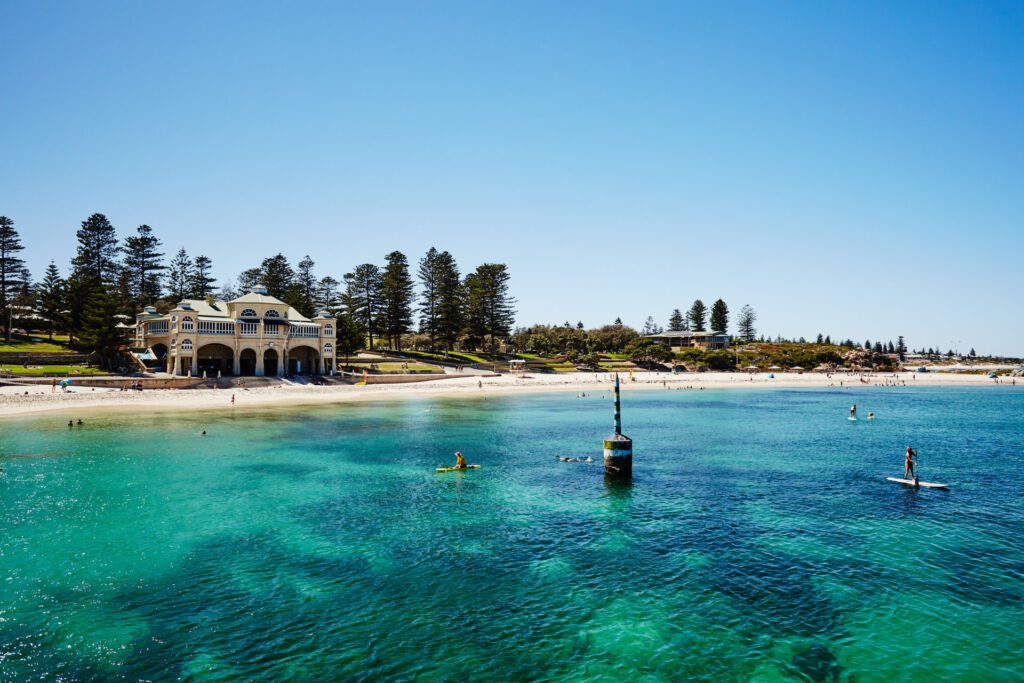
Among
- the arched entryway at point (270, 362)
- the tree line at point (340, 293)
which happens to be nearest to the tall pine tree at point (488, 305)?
the tree line at point (340, 293)

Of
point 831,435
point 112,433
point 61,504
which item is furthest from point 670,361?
point 61,504

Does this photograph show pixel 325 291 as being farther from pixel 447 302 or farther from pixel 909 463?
pixel 909 463

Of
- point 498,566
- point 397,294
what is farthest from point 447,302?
point 498,566

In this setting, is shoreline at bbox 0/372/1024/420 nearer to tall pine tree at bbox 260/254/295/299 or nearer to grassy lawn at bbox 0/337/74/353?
grassy lawn at bbox 0/337/74/353

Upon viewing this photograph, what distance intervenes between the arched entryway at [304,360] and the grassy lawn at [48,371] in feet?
74.1

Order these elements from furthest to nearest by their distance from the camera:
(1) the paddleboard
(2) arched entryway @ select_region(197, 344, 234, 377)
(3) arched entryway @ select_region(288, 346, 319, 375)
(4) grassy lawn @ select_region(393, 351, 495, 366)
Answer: (4) grassy lawn @ select_region(393, 351, 495, 366), (3) arched entryway @ select_region(288, 346, 319, 375), (2) arched entryway @ select_region(197, 344, 234, 377), (1) the paddleboard

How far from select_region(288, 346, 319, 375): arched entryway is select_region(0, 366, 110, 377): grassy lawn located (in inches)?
889

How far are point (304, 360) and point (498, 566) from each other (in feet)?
246

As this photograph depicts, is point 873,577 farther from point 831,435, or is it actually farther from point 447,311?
point 447,311

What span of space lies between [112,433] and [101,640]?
3577cm

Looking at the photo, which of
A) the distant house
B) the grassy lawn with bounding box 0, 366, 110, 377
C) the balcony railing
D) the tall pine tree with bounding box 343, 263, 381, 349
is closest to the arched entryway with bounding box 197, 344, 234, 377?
the balcony railing

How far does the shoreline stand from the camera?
5738cm

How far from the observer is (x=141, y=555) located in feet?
64.1

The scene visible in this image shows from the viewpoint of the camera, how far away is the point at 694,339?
165 metres
